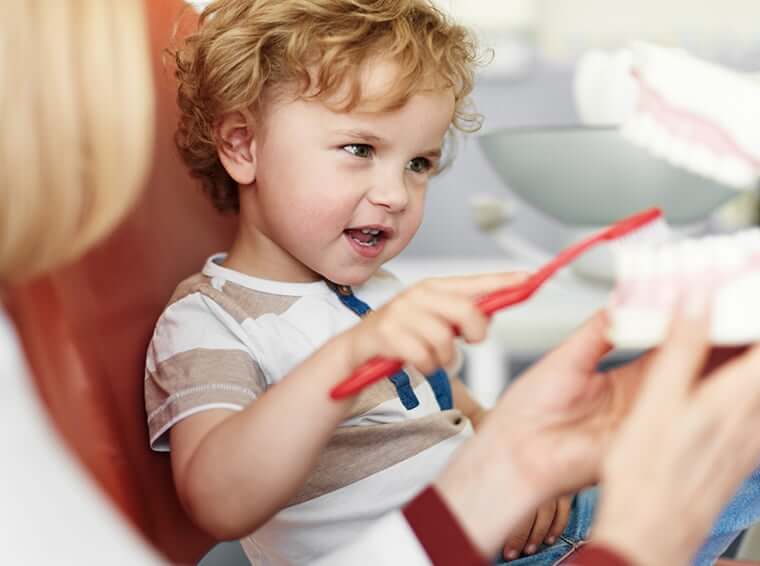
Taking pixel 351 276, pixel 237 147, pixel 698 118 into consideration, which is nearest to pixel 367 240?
pixel 351 276

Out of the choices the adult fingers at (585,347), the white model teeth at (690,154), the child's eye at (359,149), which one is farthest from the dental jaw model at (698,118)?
the child's eye at (359,149)

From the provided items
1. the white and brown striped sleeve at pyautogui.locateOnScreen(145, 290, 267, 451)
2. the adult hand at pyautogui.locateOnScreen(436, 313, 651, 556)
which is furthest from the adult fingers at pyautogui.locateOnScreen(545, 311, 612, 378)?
the white and brown striped sleeve at pyautogui.locateOnScreen(145, 290, 267, 451)

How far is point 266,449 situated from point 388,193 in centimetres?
29

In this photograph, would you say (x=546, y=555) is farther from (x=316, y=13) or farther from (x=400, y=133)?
(x=316, y=13)

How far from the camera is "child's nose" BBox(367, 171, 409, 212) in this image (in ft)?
2.91

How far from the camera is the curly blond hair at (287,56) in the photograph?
2.87 feet

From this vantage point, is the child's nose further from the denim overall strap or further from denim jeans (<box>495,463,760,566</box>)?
denim jeans (<box>495,463,760,566</box>)

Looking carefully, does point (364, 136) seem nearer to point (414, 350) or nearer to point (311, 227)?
point (311, 227)

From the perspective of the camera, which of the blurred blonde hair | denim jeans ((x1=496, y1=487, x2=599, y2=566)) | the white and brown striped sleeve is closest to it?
the blurred blonde hair

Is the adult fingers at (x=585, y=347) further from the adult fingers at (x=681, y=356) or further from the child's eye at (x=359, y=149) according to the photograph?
the child's eye at (x=359, y=149)

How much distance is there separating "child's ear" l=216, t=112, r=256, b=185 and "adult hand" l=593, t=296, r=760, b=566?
0.49 metres

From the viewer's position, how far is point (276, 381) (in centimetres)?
83

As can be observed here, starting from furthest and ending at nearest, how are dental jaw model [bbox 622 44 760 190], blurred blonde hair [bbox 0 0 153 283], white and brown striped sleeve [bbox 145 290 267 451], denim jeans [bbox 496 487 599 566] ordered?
denim jeans [bbox 496 487 599 566] → white and brown striped sleeve [bbox 145 290 267 451] → dental jaw model [bbox 622 44 760 190] → blurred blonde hair [bbox 0 0 153 283]

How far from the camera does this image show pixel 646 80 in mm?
595
